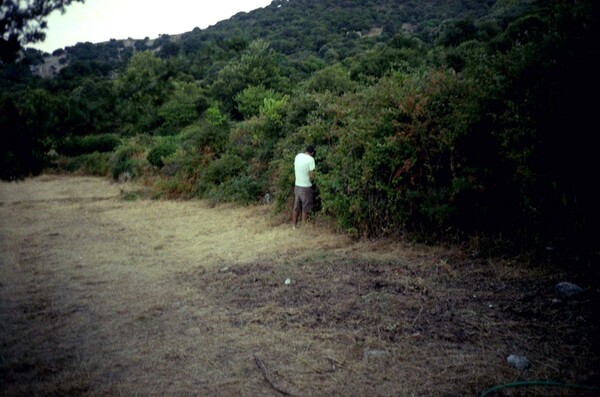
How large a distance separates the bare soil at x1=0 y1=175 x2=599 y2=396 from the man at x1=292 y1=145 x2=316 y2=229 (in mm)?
1275

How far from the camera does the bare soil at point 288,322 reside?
374 cm

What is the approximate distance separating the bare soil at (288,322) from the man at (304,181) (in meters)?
1.28

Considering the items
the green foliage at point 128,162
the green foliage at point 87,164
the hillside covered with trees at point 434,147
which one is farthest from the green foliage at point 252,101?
the green foliage at point 87,164

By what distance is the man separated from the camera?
9.75m

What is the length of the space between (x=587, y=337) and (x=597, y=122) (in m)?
2.22

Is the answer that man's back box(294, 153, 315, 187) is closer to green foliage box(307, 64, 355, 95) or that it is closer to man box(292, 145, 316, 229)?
man box(292, 145, 316, 229)

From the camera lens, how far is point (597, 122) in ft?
14.4

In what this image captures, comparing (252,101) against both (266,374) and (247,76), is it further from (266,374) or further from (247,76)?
(266,374)

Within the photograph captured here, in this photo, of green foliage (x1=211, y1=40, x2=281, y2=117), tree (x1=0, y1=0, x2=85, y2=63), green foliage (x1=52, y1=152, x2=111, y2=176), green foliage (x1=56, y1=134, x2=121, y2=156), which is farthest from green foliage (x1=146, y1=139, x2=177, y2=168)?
tree (x1=0, y1=0, x2=85, y2=63)

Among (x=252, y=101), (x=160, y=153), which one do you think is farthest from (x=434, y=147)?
(x=252, y=101)

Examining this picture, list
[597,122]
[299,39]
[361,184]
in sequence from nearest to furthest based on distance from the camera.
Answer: [597,122] → [361,184] → [299,39]

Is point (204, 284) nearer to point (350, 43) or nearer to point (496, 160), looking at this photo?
point (496, 160)

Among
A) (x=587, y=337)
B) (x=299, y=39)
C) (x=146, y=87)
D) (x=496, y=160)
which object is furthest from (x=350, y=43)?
(x=587, y=337)

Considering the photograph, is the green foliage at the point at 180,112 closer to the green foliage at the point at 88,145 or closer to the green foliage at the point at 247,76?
the green foliage at the point at 247,76
